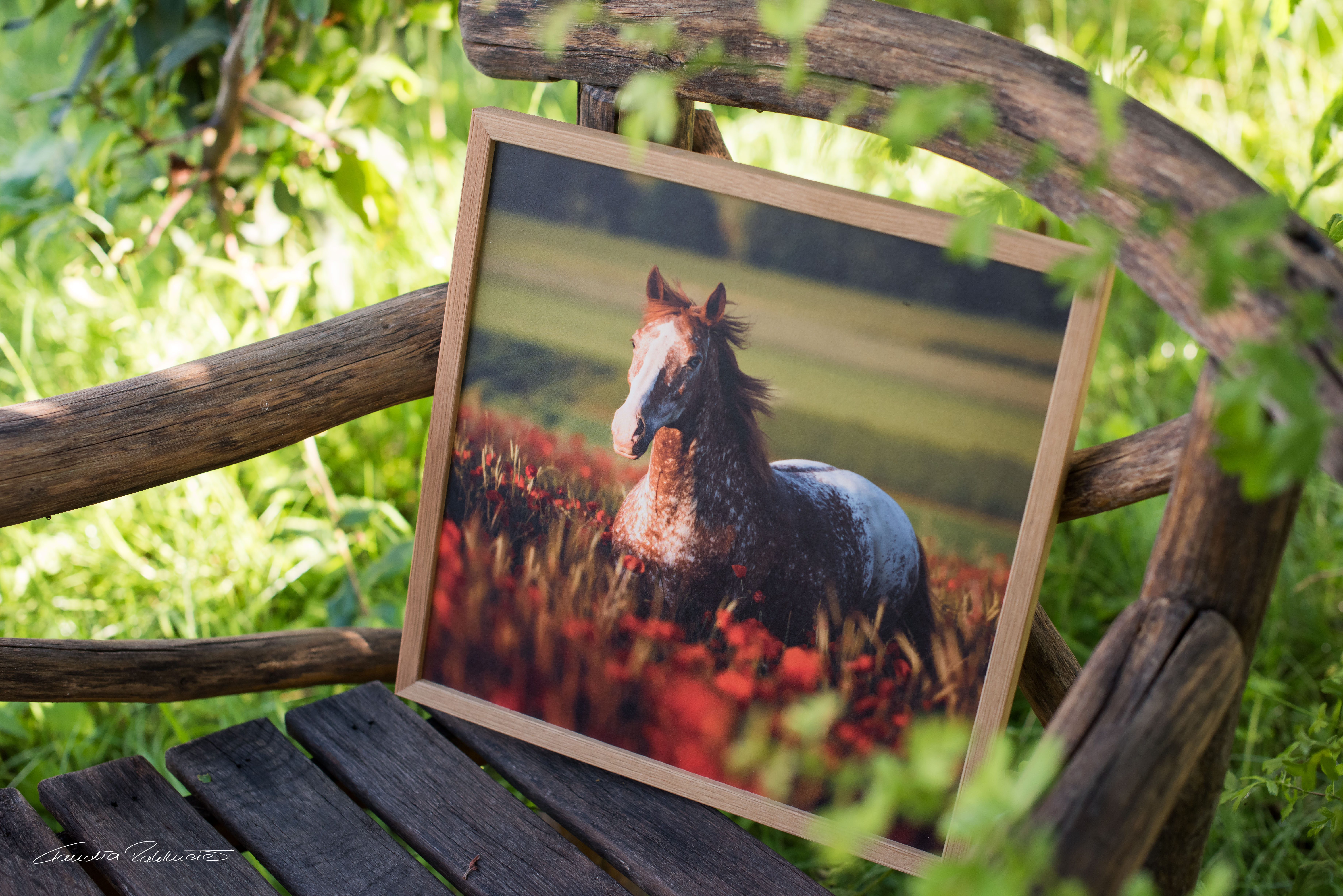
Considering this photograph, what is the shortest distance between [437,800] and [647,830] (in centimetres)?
22

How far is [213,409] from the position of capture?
948mm

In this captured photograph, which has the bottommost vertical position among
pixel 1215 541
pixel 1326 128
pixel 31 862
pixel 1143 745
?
pixel 31 862

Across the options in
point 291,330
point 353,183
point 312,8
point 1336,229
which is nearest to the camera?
point 1336,229

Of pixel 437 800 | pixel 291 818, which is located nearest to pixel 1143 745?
pixel 437 800

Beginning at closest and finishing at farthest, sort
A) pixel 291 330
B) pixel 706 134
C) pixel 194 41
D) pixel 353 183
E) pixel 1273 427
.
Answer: pixel 1273 427 → pixel 706 134 → pixel 194 41 → pixel 353 183 → pixel 291 330

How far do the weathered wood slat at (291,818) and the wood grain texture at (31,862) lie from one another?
13 cm

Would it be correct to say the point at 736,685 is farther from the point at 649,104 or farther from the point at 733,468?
the point at 649,104

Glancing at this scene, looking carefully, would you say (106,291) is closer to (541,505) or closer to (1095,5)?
(541,505)

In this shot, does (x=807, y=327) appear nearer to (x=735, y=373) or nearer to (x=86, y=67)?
(x=735, y=373)

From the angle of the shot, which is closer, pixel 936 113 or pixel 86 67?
pixel 936 113

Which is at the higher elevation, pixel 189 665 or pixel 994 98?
pixel 994 98

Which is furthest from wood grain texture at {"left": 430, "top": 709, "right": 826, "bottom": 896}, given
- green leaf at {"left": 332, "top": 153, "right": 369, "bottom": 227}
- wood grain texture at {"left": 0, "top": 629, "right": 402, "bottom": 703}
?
green leaf at {"left": 332, "top": 153, "right": 369, "bottom": 227}

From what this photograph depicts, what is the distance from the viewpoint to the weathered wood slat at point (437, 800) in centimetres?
92

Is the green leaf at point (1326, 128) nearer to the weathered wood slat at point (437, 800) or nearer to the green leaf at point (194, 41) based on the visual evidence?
the weathered wood slat at point (437, 800)
